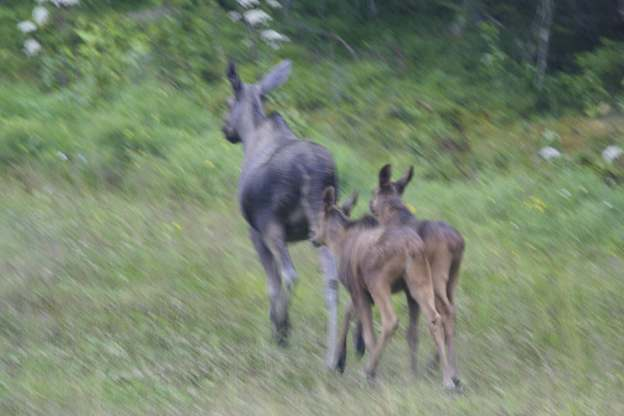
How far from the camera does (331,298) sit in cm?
917

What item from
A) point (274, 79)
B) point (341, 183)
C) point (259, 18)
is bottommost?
point (259, 18)

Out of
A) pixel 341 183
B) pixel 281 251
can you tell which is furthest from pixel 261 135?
pixel 341 183

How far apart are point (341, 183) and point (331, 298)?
5127 mm

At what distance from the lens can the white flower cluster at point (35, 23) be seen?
1737cm

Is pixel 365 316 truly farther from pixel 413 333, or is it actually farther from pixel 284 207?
pixel 284 207

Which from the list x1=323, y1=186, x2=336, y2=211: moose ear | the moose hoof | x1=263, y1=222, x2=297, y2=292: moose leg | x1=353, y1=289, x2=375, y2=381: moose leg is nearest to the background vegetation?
the moose hoof

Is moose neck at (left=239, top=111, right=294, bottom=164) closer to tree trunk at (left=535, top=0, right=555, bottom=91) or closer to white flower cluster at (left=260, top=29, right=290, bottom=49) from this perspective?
white flower cluster at (left=260, top=29, right=290, bottom=49)

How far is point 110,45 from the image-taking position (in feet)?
57.1

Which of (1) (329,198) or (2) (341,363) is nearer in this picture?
(2) (341,363)

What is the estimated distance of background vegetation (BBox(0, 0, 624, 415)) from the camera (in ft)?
26.4

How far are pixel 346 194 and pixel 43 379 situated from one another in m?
6.77

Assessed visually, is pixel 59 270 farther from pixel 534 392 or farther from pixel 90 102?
pixel 90 102

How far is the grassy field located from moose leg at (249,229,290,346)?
15cm

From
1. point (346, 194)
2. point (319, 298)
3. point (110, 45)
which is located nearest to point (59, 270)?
point (319, 298)
